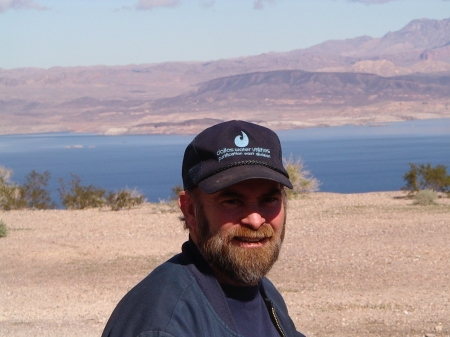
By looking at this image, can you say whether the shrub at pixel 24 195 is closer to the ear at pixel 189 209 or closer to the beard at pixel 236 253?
the ear at pixel 189 209

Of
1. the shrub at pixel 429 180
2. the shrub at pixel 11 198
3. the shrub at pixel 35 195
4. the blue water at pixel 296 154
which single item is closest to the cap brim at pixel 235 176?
the shrub at pixel 429 180

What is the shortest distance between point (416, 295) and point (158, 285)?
5806 mm

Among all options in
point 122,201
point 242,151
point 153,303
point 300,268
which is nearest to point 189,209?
point 242,151

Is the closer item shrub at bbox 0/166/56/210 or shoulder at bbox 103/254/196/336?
shoulder at bbox 103/254/196/336

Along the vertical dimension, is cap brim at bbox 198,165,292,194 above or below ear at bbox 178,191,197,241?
above

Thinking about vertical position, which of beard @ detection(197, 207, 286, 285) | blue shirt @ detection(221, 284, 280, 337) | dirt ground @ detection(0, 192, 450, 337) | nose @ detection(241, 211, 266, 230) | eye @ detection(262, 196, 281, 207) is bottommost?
dirt ground @ detection(0, 192, 450, 337)

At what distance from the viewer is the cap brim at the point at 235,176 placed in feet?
5.17

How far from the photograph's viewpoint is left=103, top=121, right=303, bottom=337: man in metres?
1.52

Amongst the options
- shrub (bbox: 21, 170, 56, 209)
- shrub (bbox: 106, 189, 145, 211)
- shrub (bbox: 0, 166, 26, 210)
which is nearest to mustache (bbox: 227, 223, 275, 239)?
shrub (bbox: 106, 189, 145, 211)

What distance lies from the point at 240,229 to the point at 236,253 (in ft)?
0.21

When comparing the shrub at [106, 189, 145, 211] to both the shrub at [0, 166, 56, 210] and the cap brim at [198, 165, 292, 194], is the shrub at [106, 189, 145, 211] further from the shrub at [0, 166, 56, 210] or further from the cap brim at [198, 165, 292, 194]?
the cap brim at [198, 165, 292, 194]

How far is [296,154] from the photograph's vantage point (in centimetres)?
7869

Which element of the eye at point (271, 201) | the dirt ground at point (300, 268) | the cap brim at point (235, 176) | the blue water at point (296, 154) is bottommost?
the blue water at point (296, 154)

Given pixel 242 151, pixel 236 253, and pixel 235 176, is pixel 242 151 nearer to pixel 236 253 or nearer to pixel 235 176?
pixel 235 176
